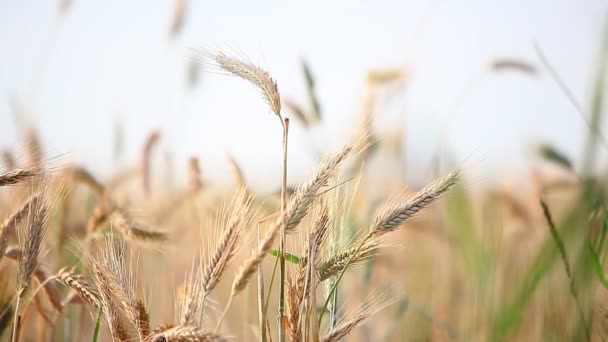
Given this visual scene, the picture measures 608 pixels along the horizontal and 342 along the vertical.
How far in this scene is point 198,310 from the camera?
1094mm

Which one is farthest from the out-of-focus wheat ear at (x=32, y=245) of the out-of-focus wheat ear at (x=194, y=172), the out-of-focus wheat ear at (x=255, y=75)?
the out-of-focus wheat ear at (x=194, y=172)

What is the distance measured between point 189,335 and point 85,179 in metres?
1.40

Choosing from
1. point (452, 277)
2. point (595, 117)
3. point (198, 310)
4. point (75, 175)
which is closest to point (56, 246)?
point (75, 175)

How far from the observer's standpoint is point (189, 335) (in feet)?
3.13

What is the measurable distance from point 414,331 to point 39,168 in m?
1.61

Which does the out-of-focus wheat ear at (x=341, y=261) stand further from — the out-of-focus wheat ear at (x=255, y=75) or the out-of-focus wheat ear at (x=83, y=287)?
the out-of-focus wheat ear at (x=83, y=287)

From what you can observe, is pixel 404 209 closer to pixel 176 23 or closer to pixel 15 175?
pixel 15 175

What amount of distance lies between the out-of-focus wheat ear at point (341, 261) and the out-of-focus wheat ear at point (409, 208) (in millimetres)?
33

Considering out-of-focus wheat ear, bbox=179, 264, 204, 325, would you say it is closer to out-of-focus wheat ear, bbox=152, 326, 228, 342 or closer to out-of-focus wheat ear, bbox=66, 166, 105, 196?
out-of-focus wheat ear, bbox=152, 326, 228, 342

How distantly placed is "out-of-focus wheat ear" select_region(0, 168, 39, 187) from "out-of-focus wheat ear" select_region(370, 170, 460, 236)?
0.63 meters

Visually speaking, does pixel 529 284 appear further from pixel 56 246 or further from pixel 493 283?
pixel 56 246

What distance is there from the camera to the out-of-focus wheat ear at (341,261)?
3.81 feet

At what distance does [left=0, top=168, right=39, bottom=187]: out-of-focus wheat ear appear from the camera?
1.26 metres

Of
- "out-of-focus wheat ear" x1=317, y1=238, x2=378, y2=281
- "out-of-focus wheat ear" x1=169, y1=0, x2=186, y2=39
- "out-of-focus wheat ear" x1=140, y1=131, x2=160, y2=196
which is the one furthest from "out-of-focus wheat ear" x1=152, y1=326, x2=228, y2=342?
"out-of-focus wheat ear" x1=169, y1=0, x2=186, y2=39
